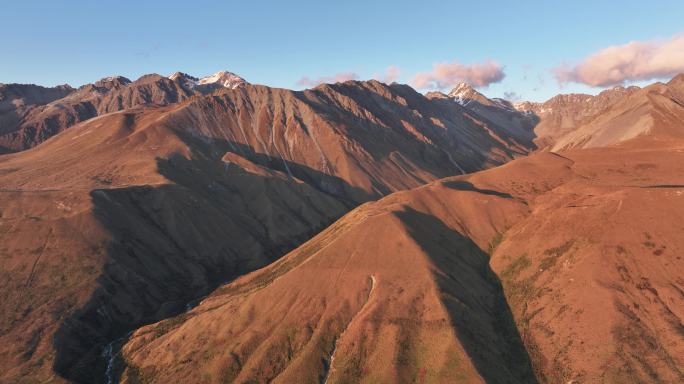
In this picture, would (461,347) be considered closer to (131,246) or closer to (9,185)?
(131,246)

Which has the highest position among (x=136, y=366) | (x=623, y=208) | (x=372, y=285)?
(x=623, y=208)

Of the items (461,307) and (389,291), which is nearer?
(461,307)

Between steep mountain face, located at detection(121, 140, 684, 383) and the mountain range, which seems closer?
steep mountain face, located at detection(121, 140, 684, 383)

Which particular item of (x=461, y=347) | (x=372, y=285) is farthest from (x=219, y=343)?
(x=461, y=347)

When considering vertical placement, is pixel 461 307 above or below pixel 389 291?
below

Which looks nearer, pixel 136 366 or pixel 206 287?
pixel 136 366

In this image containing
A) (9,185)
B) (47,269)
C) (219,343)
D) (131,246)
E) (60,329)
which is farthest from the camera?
(9,185)

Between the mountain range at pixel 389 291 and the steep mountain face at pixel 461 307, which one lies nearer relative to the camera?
the steep mountain face at pixel 461 307

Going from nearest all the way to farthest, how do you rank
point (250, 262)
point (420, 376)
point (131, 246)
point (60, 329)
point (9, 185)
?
point (420, 376)
point (60, 329)
point (131, 246)
point (250, 262)
point (9, 185)
